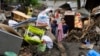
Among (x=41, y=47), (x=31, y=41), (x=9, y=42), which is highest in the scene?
(x=9, y=42)

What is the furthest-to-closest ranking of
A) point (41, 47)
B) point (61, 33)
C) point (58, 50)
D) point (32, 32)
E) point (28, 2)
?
point (28, 2), point (61, 33), point (58, 50), point (32, 32), point (41, 47)

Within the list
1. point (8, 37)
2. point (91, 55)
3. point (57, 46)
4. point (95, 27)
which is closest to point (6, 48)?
point (8, 37)

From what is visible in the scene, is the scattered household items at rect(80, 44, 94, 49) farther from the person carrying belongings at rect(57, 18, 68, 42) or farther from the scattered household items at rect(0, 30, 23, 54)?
the scattered household items at rect(0, 30, 23, 54)

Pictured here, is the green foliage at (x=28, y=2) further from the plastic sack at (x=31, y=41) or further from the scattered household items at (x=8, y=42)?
the scattered household items at (x=8, y=42)

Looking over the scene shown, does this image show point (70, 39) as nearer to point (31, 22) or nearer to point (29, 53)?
point (31, 22)

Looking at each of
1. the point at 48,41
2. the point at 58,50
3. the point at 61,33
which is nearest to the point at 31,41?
the point at 48,41

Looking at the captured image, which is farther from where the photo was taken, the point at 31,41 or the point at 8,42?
the point at 31,41

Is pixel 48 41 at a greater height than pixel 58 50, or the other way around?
pixel 48 41

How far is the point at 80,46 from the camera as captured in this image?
8375mm

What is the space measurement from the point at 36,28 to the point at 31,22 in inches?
18.3

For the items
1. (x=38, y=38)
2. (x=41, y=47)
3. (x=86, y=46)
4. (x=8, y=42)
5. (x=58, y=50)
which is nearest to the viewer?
(x=8, y=42)

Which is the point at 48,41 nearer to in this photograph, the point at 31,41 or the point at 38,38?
the point at 38,38

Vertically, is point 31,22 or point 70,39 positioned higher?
point 31,22

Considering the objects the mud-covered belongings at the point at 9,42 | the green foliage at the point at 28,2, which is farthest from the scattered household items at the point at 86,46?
the green foliage at the point at 28,2
